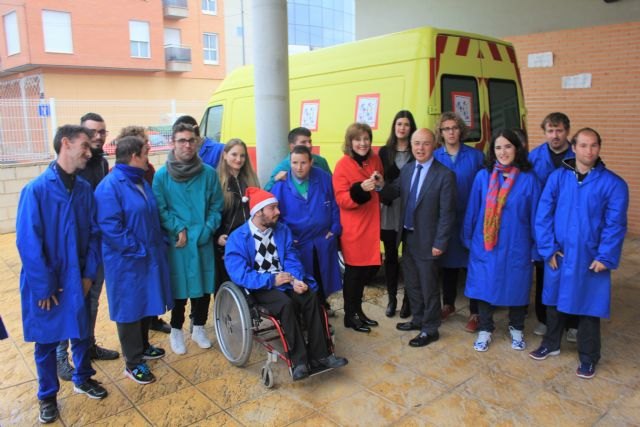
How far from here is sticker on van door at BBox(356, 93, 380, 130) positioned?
16.8 feet

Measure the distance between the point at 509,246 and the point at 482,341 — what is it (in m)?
0.78

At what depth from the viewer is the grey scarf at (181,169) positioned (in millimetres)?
3687

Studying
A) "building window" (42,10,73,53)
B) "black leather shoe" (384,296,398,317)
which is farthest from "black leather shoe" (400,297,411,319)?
"building window" (42,10,73,53)

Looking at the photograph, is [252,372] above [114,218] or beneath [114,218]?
beneath

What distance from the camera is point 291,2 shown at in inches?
1594

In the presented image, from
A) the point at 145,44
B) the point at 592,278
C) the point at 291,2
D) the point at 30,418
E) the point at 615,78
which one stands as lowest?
the point at 30,418

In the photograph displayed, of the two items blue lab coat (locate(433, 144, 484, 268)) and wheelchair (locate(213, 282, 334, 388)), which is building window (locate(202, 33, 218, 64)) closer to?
blue lab coat (locate(433, 144, 484, 268))

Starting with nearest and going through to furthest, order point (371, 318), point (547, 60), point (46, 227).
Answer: point (46, 227)
point (371, 318)
point (547, 60)

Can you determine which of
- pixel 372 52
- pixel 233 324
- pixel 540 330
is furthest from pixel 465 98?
pixel 233 324

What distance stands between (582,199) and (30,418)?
3796mm

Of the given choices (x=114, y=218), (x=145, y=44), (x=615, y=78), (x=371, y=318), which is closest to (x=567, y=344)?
(x=371, y=318)

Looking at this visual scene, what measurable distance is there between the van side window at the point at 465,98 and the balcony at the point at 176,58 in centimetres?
2166

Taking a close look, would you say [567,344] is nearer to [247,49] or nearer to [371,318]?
[371,318]

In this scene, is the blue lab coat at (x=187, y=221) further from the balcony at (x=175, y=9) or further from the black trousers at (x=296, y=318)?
the balcony at (x=175, y=9)
